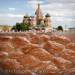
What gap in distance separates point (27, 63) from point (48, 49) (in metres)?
0.20

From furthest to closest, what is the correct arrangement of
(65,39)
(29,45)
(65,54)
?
(65,39), (29,45), (65,54)

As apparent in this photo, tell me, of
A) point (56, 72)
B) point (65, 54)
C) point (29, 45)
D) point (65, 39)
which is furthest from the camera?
point (65, 39)

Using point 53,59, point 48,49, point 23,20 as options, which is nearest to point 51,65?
point 53,59

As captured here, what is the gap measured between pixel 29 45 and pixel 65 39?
29cm

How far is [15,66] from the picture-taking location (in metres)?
1.29

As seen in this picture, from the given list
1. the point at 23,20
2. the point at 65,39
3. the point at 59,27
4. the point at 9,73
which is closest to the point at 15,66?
the point at 9,73

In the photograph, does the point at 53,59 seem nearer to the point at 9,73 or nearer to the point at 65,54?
the point at 65,54

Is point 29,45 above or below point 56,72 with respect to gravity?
above

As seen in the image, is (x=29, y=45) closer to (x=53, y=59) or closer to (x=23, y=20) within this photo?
(x=53, y=59)

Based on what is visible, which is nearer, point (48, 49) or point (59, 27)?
point (48, 49)

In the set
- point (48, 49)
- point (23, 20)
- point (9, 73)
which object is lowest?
point (9, 73)

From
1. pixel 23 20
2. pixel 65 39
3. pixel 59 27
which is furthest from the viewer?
pixel 23 20

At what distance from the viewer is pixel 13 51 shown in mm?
1487

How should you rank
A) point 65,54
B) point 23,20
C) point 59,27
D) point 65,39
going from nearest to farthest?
1. point 65,54
2. point 65,39
3. point 59,27
4. point 23,20
